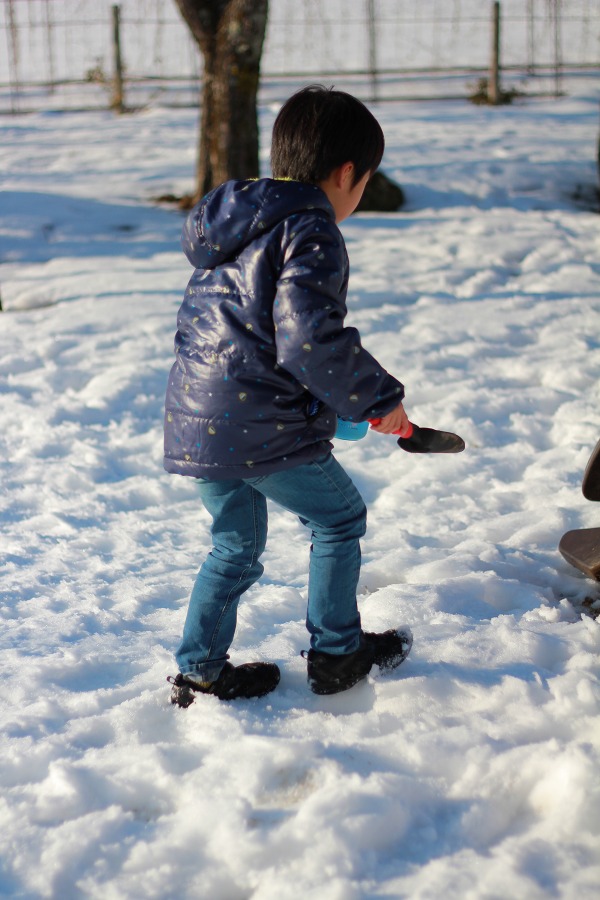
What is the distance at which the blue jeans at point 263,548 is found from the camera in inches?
89.4

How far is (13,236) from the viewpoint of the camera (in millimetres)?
7449

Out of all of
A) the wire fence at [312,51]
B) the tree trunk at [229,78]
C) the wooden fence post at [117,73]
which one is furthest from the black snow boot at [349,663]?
the wire fence at [312,51]

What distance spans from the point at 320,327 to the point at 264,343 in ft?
0.54

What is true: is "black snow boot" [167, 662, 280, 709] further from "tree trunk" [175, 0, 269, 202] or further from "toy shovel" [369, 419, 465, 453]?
"tree trunk" [175, 0, 269, 202]

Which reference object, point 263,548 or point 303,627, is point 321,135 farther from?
point 303,627

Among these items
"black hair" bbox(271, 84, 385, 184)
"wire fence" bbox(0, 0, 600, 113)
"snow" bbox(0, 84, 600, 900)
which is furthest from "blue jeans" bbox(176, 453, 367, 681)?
"wire fence" bbox(0, 0, 600, 113)

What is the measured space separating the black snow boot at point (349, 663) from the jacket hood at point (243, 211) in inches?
40.6

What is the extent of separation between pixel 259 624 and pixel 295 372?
1.13 m

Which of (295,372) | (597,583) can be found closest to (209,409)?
(295,372)

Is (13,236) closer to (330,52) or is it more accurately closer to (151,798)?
(151,798)

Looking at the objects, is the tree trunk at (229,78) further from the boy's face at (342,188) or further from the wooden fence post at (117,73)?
the wooden fence post at (117,73)

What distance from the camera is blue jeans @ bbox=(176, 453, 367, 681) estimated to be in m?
2.27

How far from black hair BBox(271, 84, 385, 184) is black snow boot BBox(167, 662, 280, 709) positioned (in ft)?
4.06

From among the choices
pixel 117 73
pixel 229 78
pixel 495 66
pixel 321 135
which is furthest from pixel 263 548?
pixel 117 73
